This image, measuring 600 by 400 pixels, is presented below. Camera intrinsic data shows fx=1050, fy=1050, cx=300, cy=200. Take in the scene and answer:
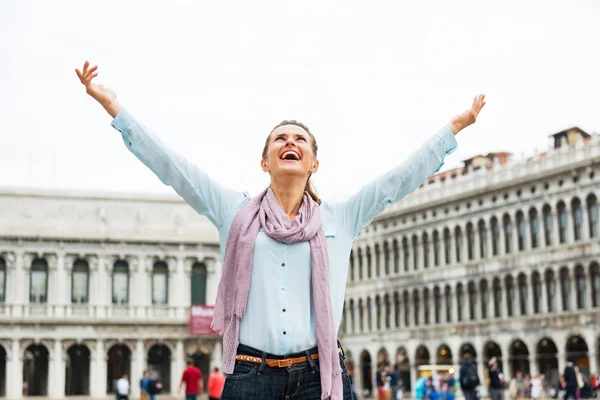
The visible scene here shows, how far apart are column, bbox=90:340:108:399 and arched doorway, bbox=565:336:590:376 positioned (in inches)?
882

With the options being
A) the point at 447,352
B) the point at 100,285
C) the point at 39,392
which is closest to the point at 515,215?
the point at 447,352

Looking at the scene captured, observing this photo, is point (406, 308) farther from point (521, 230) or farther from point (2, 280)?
point (2, 280)

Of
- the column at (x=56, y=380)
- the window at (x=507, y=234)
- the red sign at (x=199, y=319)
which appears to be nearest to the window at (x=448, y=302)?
the window at (x=507, y=234)

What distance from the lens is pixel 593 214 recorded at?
149 feet

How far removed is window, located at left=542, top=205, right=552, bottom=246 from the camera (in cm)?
4788

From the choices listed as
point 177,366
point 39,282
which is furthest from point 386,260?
point 39,282

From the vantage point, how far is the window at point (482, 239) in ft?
169

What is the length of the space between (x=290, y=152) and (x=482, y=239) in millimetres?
49066

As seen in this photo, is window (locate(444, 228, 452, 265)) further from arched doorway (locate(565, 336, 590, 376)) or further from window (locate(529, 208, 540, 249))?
arched doorway (locate(565, 336, 590, 376))

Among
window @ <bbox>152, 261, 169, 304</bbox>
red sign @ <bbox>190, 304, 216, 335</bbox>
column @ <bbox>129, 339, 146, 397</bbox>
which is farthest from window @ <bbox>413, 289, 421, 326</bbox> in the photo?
column @ <bbox>129, 339, 146, 397</bbox>

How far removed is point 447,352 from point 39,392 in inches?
805

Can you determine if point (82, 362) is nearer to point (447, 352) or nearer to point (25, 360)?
point (25, 360)

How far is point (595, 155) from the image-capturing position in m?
44.9

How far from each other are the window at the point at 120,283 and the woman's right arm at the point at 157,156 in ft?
168
